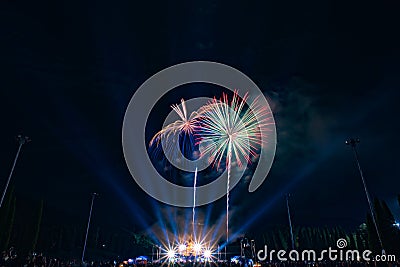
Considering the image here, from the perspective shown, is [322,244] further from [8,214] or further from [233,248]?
[8,214]

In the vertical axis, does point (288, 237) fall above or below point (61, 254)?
above

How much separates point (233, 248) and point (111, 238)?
41663 mm

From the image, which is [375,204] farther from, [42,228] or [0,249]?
[42,228]

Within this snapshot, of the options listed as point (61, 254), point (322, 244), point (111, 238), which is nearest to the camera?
point (61, 254)

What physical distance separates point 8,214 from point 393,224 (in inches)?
2195

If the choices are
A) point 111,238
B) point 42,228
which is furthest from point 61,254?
point 111,238

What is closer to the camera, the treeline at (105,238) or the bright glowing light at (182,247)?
the treeline at (105,238)

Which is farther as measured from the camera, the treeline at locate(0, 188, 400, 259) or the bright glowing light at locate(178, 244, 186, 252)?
the bright glowing light at locate(178, 244, 186, 252)

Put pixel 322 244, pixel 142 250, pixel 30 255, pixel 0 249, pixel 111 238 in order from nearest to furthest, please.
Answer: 1. pixel 0 249
2. pixel 30 255
3. pixel 322 244
4. pixel 111 238
5. pixel 142 250

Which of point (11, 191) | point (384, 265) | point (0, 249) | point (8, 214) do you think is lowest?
point (384, 265)

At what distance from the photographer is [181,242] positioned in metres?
75.2

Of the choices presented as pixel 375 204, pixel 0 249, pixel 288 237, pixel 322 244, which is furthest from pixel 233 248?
pixel 0 249

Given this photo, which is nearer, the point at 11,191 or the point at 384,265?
the point at 384,265

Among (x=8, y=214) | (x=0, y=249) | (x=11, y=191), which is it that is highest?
(x=11, y=191)
